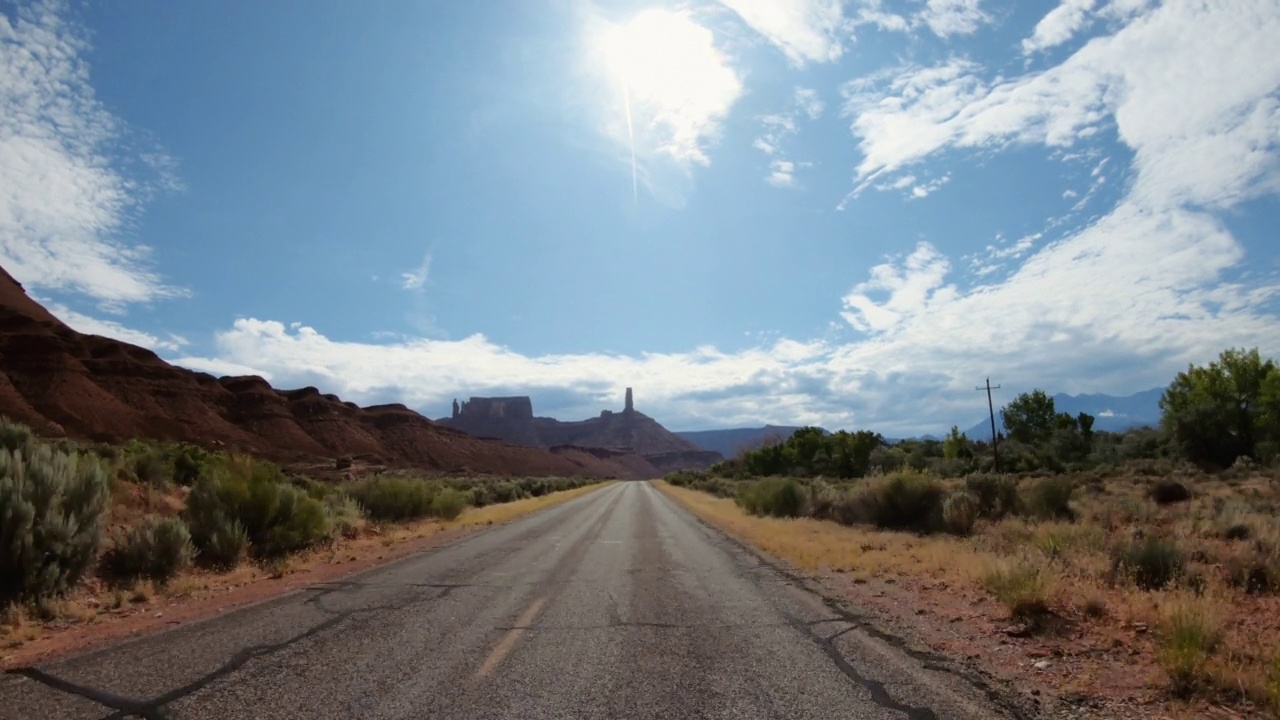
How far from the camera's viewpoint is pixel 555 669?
23.2ft

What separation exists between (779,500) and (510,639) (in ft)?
93.7

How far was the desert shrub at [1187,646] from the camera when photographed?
21.1 ft

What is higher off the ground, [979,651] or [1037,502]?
[1037,502]

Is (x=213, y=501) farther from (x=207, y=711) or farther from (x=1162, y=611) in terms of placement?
(x=1162, y=611)

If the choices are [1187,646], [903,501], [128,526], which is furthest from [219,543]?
[903,501]

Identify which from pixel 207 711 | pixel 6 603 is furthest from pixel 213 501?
pixel 207 711

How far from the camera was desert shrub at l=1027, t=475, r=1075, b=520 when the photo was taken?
22938mm

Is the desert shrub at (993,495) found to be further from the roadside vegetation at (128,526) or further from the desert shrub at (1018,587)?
the roadside vegetation at (128,526)

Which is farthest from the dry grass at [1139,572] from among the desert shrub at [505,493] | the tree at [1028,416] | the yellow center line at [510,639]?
the tree at [1028,416]

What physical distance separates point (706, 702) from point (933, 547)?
14.0 m

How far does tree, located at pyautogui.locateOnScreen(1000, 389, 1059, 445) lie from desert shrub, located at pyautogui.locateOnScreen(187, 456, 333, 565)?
9457 centimetres

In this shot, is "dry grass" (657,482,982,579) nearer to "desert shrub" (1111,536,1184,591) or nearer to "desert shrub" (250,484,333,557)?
"desert shrub" (1111,536,1184,591)


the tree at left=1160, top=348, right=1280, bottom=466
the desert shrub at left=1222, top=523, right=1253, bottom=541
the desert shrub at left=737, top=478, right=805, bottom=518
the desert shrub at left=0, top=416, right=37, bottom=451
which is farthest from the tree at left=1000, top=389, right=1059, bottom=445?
the desert shrub at left=0, top=416, right=37, bottom=451

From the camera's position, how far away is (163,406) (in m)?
66.2
